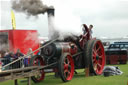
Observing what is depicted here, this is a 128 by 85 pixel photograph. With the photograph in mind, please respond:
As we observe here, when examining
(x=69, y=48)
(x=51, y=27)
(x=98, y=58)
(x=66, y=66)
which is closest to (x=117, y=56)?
(x=98, y=58)

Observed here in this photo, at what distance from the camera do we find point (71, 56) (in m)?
8.22

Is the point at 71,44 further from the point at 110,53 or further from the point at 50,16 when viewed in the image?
the point at 110,53

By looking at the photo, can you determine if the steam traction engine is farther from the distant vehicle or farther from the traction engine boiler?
the distant vehicle

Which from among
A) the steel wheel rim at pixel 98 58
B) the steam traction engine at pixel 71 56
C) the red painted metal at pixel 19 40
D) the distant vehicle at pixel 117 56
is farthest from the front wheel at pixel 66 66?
the distant vehicle at pixel 117 56

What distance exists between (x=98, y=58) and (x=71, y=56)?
5.91 ft

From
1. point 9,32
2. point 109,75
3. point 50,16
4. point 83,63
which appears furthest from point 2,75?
point 9,32

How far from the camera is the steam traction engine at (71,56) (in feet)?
26.0

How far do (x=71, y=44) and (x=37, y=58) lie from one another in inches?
52.8

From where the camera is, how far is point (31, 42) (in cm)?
1541

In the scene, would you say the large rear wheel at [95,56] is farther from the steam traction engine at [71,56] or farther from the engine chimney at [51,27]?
the engine chimney at [51,27]

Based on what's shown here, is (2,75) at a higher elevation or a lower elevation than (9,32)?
lower

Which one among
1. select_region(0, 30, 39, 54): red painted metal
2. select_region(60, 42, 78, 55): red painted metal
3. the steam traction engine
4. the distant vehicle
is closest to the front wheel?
the steam traction engine

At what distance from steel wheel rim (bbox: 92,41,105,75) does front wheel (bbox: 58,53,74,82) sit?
1.44m

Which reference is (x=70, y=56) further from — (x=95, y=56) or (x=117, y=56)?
(x=117, y=56)
